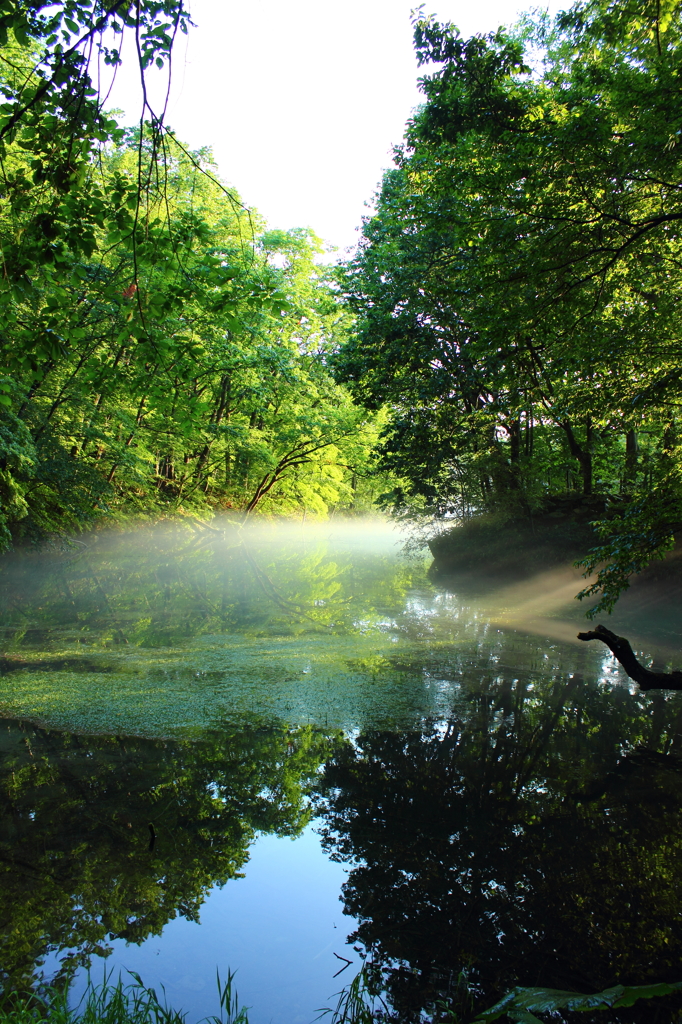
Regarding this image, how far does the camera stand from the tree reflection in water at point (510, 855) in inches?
94.0

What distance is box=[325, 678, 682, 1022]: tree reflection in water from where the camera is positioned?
2387 mm

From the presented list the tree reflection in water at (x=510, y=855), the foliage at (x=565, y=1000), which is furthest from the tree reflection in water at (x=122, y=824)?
the foliage at (x=565, y=1000)

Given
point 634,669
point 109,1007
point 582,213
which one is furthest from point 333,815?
point 582,213

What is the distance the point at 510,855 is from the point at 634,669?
2142 millimetres

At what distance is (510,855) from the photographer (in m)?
3.11

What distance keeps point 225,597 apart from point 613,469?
10754 mm

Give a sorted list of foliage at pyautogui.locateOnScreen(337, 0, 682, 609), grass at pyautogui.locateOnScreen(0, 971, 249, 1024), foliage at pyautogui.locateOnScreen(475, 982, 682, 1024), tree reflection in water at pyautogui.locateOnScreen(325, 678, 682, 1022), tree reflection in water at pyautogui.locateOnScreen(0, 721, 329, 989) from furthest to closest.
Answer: foliage at pyautogui.locateOnScreen(337, 0, 682, 609)
tree reflection in water at pyautogui.locateOnScreen(0, 721, 329, 989)
tree reflection in water at pyautogui.locateOnScreen(325, 678, 682, 1022)
grass at pyautogui.locateOnScreen(0, 971, 249, 1024)
foliage at pyautogui.locateOnScreen(475, 982, 682, 1024)

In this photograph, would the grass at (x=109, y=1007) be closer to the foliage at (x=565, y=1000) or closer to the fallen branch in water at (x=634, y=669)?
the foliage at (x=565, y=1000)

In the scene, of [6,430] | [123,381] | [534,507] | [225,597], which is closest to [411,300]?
[534,507]

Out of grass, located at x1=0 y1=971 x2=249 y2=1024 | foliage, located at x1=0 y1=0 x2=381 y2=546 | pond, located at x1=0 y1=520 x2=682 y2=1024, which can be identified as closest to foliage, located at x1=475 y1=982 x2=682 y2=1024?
pond, located at x1=0 y1=520 x2=682 y2=1024

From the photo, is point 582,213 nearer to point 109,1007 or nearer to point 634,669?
point 634,669

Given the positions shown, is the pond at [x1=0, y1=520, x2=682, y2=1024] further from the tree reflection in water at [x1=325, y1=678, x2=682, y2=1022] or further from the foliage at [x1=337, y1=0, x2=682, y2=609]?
the foliage at [x1=337, y1=0, x2=682, y2=609]

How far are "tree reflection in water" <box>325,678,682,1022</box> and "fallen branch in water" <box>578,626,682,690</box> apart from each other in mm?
486

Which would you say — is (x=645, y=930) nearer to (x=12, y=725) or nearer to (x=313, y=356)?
(x=12, y=725)
